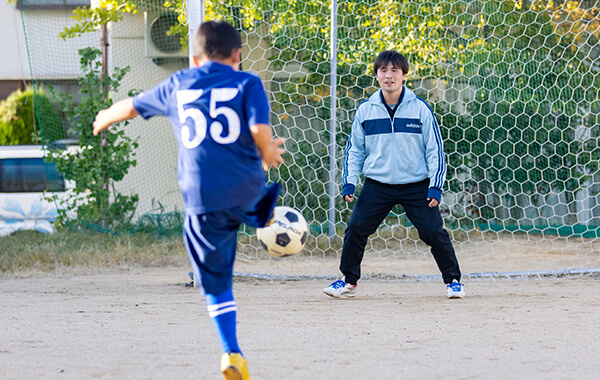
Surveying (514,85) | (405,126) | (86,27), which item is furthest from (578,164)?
(86,27)

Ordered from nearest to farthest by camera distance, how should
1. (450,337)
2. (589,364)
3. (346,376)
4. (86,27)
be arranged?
(346,376)
(589,364)
(450,337)
(86,27)

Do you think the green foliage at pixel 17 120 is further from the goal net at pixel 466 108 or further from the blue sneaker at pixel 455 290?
the blue sneaker at pixel 455 290

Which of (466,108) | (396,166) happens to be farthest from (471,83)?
(396,166)

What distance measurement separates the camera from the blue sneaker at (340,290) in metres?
5.04

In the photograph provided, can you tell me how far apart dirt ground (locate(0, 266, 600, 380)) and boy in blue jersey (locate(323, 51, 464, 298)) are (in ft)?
1.40

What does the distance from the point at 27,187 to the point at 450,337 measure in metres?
7.72

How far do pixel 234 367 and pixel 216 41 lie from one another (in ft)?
4.39

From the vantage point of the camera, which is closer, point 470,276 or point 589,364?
point 589,364

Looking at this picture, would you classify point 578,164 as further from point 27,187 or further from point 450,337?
point 27,187

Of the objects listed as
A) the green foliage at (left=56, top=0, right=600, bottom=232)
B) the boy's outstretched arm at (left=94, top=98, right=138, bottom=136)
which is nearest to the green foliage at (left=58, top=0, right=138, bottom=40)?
the green foliage at (left=56, top=0, right=600, bottom=232)

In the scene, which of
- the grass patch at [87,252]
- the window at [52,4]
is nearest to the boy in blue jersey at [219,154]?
the grass patch at [87,252]

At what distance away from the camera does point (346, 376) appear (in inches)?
112

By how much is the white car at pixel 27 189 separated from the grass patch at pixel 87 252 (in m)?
0.98

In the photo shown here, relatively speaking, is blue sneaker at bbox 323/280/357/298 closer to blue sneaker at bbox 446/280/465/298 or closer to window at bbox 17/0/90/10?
blue sneaker at bbox 446/280/465/298
